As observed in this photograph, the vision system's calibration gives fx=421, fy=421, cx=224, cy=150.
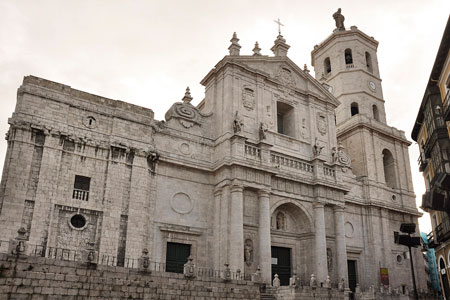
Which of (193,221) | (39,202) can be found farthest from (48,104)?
(193,221)

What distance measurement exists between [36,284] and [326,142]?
2093cm

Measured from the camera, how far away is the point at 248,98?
1037 inches

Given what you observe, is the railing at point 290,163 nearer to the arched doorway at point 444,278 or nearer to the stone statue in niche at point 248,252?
the stone statue in niche at point 248,252

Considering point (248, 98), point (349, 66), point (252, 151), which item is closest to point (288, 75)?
point (248, 98)

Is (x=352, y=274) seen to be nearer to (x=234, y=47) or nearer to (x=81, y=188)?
(x=234, y=47)

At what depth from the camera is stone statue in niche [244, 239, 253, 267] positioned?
22.6m

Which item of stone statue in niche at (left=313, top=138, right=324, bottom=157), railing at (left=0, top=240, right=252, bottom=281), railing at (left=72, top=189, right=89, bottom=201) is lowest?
railing at (left=0, top=240, right=252, bottom=281)

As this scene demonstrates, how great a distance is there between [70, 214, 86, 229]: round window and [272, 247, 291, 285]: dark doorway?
36.3 feet

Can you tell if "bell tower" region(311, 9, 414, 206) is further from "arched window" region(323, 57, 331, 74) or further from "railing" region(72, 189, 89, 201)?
"railing" region(72, 189, 89, 201)

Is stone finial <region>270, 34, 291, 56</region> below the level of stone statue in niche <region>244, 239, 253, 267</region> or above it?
above

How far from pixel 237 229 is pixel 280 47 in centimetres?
1415

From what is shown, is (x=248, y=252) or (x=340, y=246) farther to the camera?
(x=340, y=246)

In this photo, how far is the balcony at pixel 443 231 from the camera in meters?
22.5

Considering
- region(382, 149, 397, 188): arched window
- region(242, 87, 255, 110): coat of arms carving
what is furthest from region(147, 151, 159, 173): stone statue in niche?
region(382, 149, 397, 188): arched window
